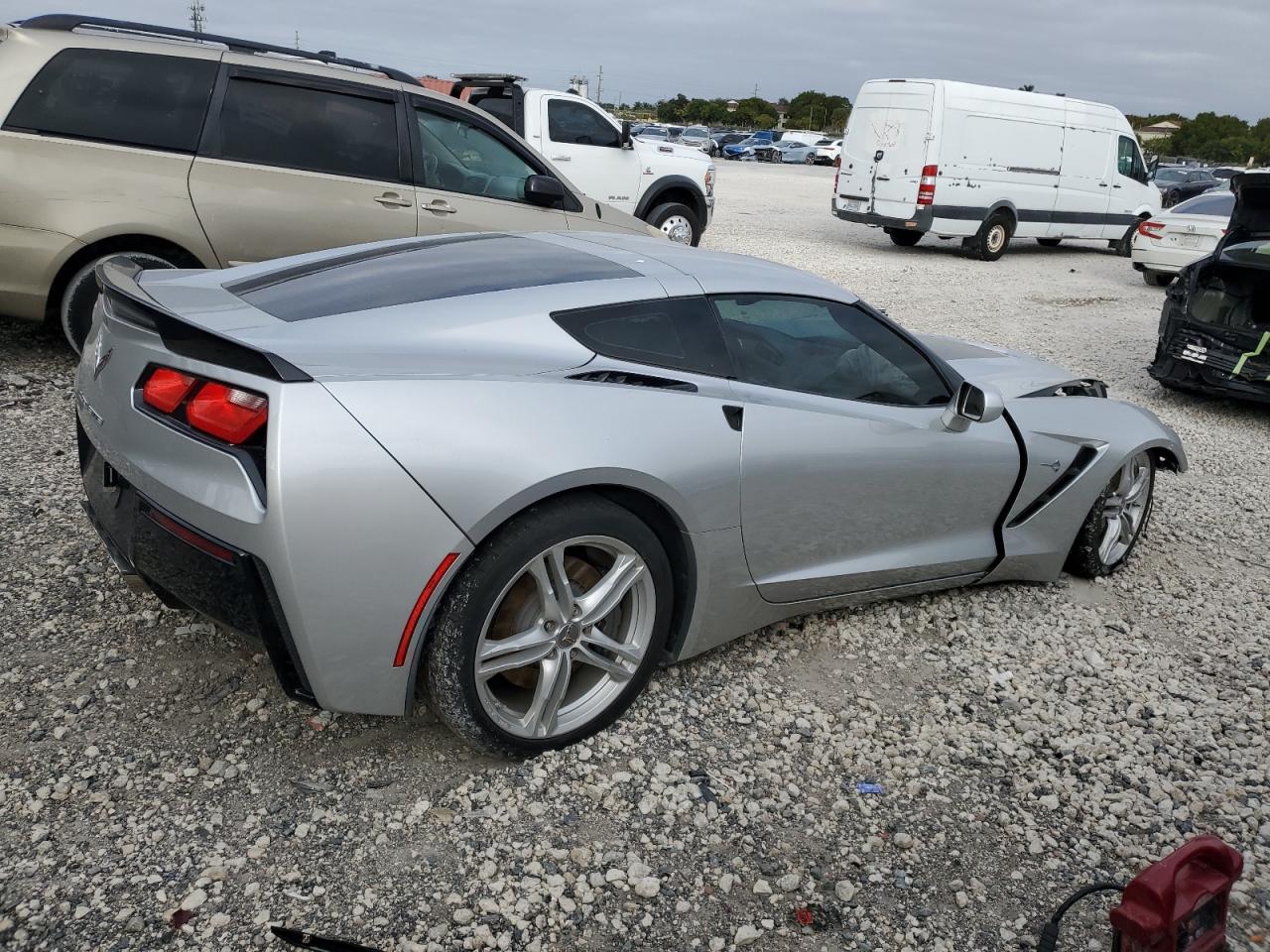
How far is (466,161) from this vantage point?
23.1 ft

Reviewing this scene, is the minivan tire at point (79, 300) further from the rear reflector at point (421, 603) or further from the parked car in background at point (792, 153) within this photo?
the parked car in background at point (792, 153)

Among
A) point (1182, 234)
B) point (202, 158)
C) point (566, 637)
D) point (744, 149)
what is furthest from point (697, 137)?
point (566, 637)

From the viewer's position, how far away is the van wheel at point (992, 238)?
55.7 ft

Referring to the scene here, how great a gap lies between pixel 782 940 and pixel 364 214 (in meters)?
5.28

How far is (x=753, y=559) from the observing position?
10.9 ft

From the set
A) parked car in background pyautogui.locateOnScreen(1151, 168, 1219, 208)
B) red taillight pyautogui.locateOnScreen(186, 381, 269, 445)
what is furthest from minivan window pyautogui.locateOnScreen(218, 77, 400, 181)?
parked car in background pyautogui.locateOnScreen(1151, 168, 1219, 208)

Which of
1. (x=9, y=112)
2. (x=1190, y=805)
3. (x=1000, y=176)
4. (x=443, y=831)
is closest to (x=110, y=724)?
(x=443, y=831)

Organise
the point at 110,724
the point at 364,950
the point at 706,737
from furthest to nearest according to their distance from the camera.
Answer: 1. the point at 706,737
2. the point at 110,724
3. the point at 364,950

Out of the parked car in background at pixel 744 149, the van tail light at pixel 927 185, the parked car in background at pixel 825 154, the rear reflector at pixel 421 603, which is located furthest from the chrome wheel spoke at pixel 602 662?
the parked car in background at pixel 744 149

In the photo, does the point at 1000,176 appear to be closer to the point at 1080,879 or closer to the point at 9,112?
the point at 9,112

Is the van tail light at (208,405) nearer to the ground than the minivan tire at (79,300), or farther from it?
farther from it

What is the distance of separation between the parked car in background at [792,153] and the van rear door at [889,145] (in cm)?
3558

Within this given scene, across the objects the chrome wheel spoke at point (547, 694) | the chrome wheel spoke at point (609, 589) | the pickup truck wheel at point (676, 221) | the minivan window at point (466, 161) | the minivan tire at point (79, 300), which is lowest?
the chrome wheel spoke at point (547, 694)

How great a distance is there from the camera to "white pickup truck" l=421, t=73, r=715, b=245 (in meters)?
11.7
